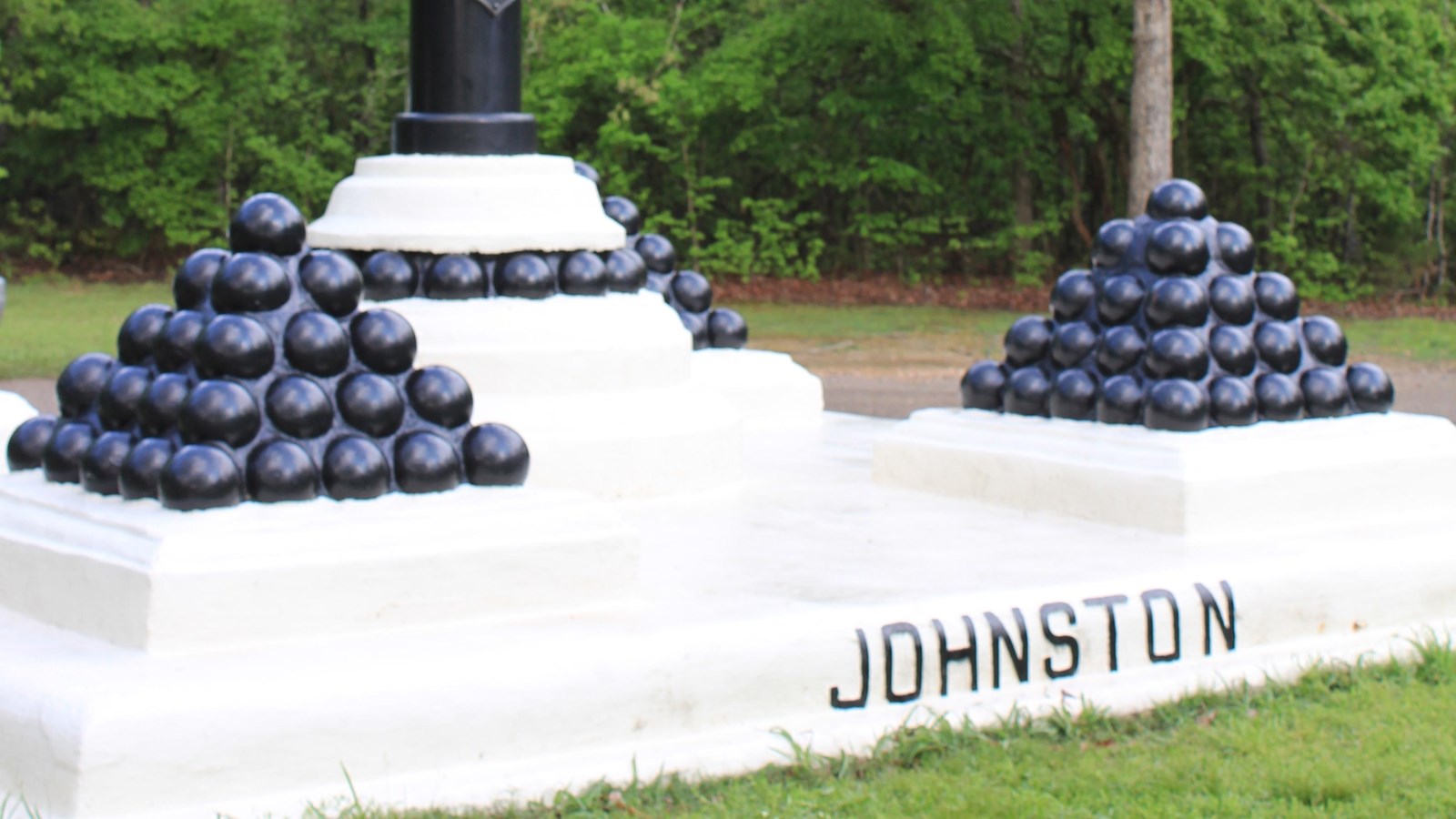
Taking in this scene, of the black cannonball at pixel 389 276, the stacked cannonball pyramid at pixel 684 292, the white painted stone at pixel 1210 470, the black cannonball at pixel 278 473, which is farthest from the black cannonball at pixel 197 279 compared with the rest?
the stacked cannonball pyramid at pixel 684 292

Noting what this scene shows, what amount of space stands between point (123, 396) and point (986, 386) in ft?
10.3

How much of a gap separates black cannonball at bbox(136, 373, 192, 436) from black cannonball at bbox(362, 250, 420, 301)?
2.10 m

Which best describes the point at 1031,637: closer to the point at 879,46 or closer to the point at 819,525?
the point at 819,525

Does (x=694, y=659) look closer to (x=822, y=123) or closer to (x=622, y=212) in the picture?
(x=622, y=212)

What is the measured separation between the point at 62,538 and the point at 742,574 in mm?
1798

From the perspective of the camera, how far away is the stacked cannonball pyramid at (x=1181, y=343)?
21.4ft

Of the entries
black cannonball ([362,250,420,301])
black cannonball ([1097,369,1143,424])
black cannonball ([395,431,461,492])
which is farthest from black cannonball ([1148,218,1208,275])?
black cannonball ([395,431,461,492])

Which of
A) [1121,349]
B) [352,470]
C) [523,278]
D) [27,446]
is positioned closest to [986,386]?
[1121,349]

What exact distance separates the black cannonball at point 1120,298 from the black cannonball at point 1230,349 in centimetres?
27

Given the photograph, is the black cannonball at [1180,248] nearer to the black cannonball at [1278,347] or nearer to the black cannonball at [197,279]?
the black cannonball at [1278,347]

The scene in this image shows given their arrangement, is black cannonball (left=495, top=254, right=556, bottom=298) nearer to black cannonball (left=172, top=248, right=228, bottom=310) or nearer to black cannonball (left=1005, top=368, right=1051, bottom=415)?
black cannonball (left=1005, top=368, right=1051, bottom=415)

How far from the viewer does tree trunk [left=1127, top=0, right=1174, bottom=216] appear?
18.7 metres

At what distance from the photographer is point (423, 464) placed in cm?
512

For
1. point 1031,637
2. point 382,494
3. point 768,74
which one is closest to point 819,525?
point 1031,637
